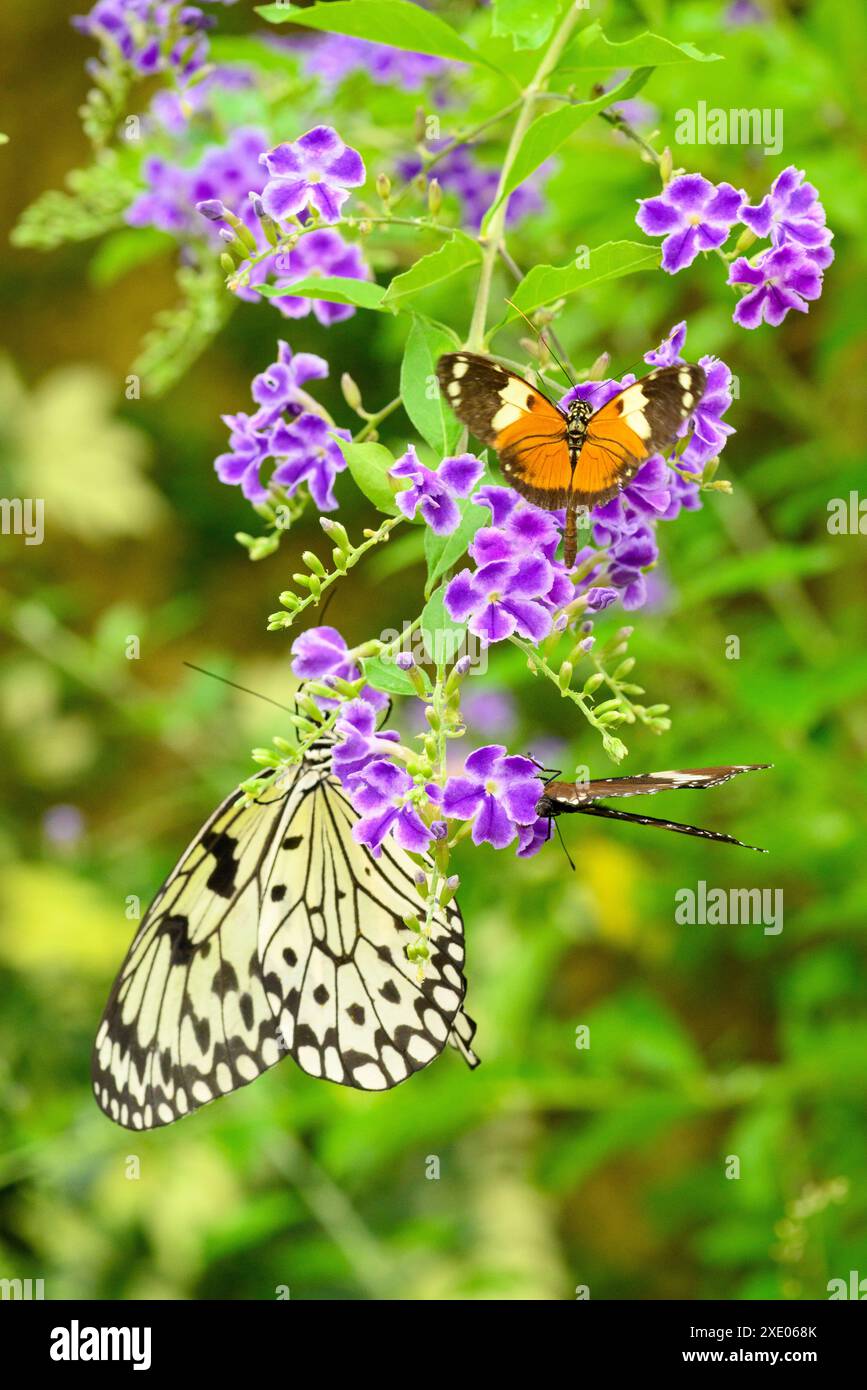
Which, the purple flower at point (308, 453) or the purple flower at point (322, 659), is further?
the purple flower at point (308, 453)

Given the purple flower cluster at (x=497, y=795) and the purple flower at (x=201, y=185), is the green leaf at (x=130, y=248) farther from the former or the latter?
the purple flower cluster at (x=497, y=795)

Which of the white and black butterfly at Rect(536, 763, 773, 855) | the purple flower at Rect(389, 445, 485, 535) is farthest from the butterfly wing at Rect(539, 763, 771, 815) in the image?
the purple flower at Rect(389, 445, 485, 535)

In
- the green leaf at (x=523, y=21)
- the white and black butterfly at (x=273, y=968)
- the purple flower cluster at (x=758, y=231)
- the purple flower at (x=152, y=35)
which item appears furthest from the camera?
the purple flower at (x=152, y=35)

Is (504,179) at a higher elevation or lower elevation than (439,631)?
higher

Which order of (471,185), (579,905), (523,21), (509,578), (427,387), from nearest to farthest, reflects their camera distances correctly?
(509,578) < (427,387) < (523,21) < (471,185) < (579,905)

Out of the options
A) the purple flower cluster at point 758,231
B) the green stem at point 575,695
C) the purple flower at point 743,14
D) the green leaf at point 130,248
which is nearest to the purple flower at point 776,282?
the purple flower cluster at point 758,231

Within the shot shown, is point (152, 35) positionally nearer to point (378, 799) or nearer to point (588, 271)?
point (588, 271)

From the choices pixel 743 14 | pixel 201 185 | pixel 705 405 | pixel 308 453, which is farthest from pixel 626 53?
pixel 743 14
